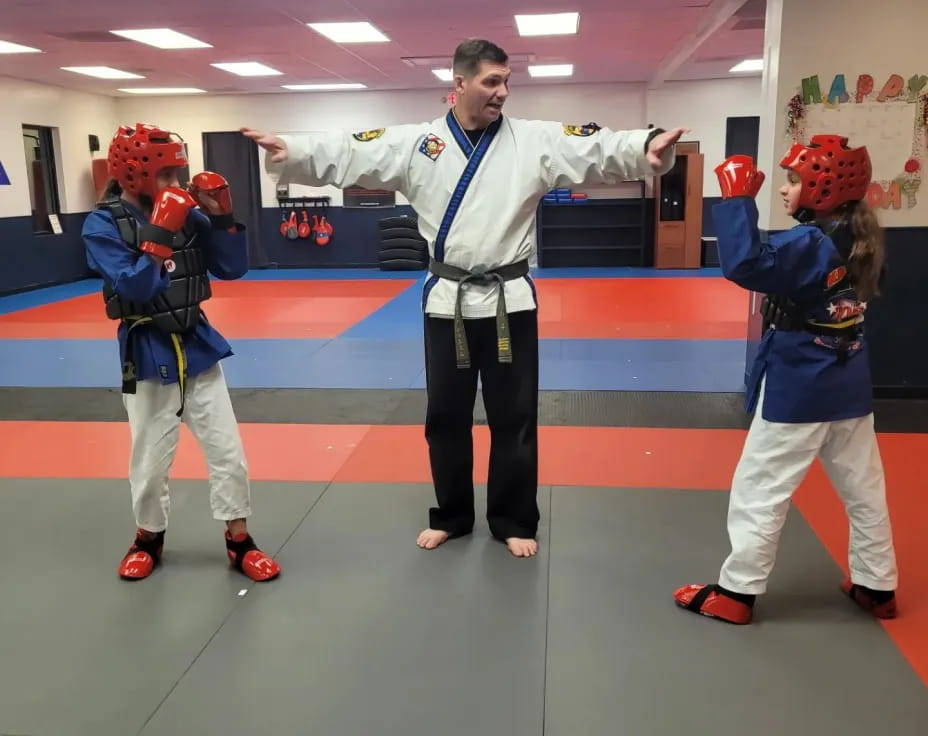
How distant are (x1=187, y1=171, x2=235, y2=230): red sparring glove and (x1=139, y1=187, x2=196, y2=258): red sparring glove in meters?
0.15

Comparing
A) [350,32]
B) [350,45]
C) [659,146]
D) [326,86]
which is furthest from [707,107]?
[659,146]

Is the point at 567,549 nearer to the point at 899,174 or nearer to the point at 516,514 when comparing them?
the point at 516,514

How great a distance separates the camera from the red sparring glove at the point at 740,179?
2.15 metres

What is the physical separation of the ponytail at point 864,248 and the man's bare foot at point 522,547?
1383 millimetres

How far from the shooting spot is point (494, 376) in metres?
2.86

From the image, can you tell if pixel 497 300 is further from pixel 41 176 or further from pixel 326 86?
pixel 41 176

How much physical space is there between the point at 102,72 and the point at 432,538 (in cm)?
994

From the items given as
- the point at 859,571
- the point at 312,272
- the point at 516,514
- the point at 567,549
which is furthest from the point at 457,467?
the point at 312,272

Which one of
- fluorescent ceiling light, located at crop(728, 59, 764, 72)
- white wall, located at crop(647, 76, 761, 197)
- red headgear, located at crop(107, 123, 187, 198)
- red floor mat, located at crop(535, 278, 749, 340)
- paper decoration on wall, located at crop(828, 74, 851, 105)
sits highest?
fluorescent ceiling light, located at crop(728, 59, 764, 72)

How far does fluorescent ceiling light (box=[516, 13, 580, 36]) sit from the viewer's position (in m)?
7.74

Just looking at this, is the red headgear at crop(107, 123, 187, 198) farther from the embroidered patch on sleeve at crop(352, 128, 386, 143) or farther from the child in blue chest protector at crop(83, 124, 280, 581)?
→ the embroidered patch on sleeve at crop(352, 128, 386, 143)

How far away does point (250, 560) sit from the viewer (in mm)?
2768

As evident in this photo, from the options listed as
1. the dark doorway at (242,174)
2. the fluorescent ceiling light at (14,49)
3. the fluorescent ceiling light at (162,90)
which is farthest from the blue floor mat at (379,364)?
the fluorescent ceiling light at (162,90)

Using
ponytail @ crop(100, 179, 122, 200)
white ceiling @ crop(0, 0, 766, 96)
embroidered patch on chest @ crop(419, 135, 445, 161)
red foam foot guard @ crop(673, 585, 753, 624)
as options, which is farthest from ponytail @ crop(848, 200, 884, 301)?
white ceiling @ crop(0, 0, 766, 96)
